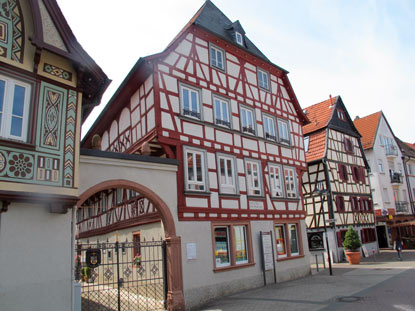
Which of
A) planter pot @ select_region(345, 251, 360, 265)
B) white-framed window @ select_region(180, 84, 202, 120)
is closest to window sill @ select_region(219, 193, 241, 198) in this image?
white-framed window @ select_region(180, 84, 202, 120)

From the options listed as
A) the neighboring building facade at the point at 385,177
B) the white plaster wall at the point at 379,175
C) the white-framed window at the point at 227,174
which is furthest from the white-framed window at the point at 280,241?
the white plaster wall at the point at 379,175

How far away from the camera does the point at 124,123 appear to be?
53.3ft

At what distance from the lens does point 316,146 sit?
85.9ft

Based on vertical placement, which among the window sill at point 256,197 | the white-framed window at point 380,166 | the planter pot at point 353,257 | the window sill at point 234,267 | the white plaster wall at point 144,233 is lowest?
the planter pot at point 353,257

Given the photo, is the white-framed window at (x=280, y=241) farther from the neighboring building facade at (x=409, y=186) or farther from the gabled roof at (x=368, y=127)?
the gabled roof at (x=368, y=127)

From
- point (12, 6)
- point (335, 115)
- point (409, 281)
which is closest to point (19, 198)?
point (12, 6)

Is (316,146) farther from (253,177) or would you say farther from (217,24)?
(217,24)

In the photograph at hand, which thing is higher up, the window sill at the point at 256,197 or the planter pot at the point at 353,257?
the window sill at the point at 256,197

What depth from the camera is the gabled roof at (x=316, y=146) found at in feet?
83.3

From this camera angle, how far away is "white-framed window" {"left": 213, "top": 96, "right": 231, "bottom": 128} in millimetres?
15352

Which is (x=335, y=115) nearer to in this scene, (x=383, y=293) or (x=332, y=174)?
(x=332, y=174)

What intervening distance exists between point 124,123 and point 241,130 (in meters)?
5.39

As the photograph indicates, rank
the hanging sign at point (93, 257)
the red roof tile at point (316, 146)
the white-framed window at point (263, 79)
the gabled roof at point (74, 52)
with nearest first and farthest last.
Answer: the gabled roof at point (74, 52)
the hanging sign at point (93, 257)
the white-framed window at point (263, 79)
the red roof tile at point (316, 146)

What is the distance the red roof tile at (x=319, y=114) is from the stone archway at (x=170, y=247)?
17.4 m
